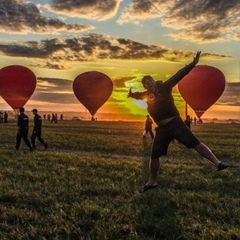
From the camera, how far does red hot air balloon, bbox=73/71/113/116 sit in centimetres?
5369

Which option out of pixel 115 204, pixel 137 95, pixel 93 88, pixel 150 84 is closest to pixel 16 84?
pixel 93 88

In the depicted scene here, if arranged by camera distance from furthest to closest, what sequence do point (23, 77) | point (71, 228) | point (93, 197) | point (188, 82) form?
point (23, 77)
point (188, 82)
point (93, 197)
point (71, 228)

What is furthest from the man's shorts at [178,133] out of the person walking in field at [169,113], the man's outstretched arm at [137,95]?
the man's outstretched arm at [137,95]

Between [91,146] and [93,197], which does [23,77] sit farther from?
[93,197]

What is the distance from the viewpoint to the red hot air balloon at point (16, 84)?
54031mm

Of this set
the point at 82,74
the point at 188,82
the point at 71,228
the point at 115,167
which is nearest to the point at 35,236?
the point at 71,228

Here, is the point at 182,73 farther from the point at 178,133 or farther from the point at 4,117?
the point at 4,117

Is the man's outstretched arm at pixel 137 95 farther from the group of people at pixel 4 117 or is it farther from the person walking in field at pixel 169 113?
the group of people at pixel 4 117

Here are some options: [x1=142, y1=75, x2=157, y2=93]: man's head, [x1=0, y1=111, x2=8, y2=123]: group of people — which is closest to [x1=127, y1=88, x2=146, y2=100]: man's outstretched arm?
[x1=142, y1=75, x2=157, y2=93]: man's head

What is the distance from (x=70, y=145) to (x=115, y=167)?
12207 mm

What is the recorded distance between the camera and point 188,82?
49.0 m

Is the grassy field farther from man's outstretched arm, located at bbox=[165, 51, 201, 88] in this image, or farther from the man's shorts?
man's outstretched arm, located at bbox=[165, 51, 201, 88]

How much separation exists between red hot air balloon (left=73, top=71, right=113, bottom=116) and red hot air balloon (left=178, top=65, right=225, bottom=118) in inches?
413

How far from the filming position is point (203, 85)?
48.1 meters
